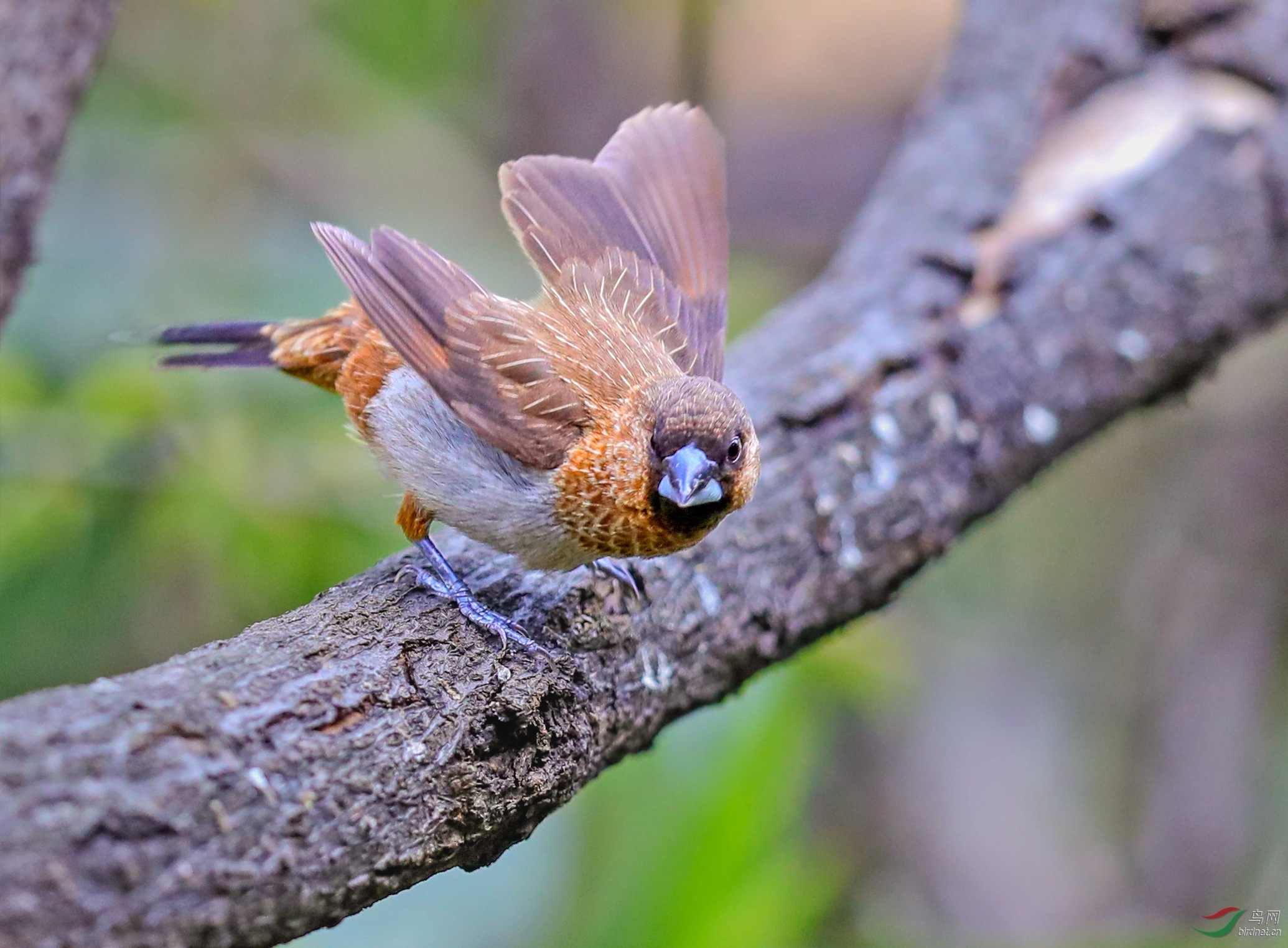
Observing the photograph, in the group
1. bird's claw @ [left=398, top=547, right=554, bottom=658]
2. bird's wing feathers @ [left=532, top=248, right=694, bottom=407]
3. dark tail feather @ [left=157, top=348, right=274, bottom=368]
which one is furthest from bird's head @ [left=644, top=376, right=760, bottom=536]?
dark tail feather @ [left=157, top=348, right=274, bottom=368]

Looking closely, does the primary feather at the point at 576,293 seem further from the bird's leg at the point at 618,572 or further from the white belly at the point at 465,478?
the bird's leg at the point at 618,572

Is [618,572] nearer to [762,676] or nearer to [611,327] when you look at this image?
[611,327]

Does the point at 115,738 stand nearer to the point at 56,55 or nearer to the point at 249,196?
the point at 56,55

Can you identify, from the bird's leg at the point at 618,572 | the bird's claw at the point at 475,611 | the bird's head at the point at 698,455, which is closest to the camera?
the bird's claw at the point at 475,611

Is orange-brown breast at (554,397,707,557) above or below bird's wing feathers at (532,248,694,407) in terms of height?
below

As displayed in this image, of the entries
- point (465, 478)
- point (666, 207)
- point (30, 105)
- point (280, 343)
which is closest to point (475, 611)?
point (465, 478)

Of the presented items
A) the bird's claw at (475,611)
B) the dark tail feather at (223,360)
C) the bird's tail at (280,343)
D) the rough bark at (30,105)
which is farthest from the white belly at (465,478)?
the rough bark at (30,105)

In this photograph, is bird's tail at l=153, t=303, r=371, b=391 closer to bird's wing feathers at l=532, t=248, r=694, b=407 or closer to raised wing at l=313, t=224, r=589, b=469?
raised wing at l=313, t=224, r=589, b=469
